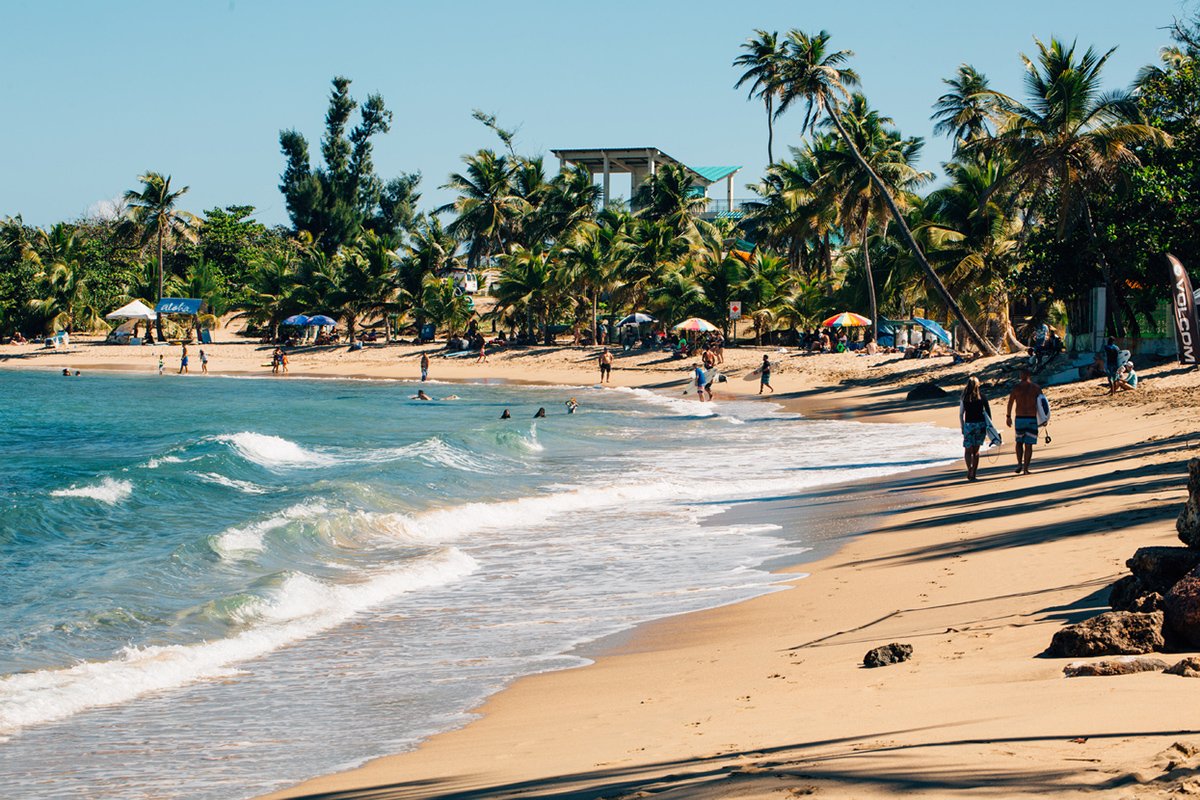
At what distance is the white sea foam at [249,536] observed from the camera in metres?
13.7

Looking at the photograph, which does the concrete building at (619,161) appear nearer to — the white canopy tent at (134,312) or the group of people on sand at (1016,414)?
the white canopy tent at (134,312)

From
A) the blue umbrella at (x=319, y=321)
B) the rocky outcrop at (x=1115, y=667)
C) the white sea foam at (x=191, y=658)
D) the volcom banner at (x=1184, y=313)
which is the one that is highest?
the blue umbrella at (x=319, y=321)

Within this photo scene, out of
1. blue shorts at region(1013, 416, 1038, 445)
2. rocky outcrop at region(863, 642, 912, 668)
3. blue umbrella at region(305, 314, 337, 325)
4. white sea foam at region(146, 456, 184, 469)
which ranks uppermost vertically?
blue umbrella at region(305, 314, 337, 325)

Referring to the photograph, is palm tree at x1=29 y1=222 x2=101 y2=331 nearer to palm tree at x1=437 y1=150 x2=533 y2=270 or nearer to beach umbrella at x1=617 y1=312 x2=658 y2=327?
palm tree at x1=437 y1=150 x2=533 y2=270

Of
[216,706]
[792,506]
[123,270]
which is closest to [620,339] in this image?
[123,270]

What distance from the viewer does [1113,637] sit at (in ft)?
19.6

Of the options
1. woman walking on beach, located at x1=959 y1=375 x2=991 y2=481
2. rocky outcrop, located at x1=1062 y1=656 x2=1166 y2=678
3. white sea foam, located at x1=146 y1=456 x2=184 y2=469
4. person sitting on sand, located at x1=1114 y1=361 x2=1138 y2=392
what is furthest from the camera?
person sitting on sand, located at x1=1114 y1=361 x2=1138 y2=392

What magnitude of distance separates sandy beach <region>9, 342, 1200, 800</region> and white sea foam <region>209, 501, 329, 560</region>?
5908mm

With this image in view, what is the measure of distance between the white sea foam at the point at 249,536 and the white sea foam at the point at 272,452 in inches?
312

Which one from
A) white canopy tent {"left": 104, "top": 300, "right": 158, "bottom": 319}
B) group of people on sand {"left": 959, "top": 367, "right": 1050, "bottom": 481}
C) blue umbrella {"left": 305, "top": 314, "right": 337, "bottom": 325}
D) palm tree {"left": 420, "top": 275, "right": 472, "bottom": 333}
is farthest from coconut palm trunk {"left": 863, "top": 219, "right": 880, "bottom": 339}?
white canopy tent {"left": 104, "top": 300, "right": 158, "bottom": 319}

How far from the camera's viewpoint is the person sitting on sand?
27031 mm

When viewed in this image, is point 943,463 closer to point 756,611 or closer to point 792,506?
point 792,506

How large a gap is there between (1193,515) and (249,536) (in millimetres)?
10758

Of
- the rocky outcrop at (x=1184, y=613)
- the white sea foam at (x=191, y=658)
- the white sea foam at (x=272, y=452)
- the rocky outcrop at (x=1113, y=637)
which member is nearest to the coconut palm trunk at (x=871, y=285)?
the white sea foam at (x=272, y=452)
